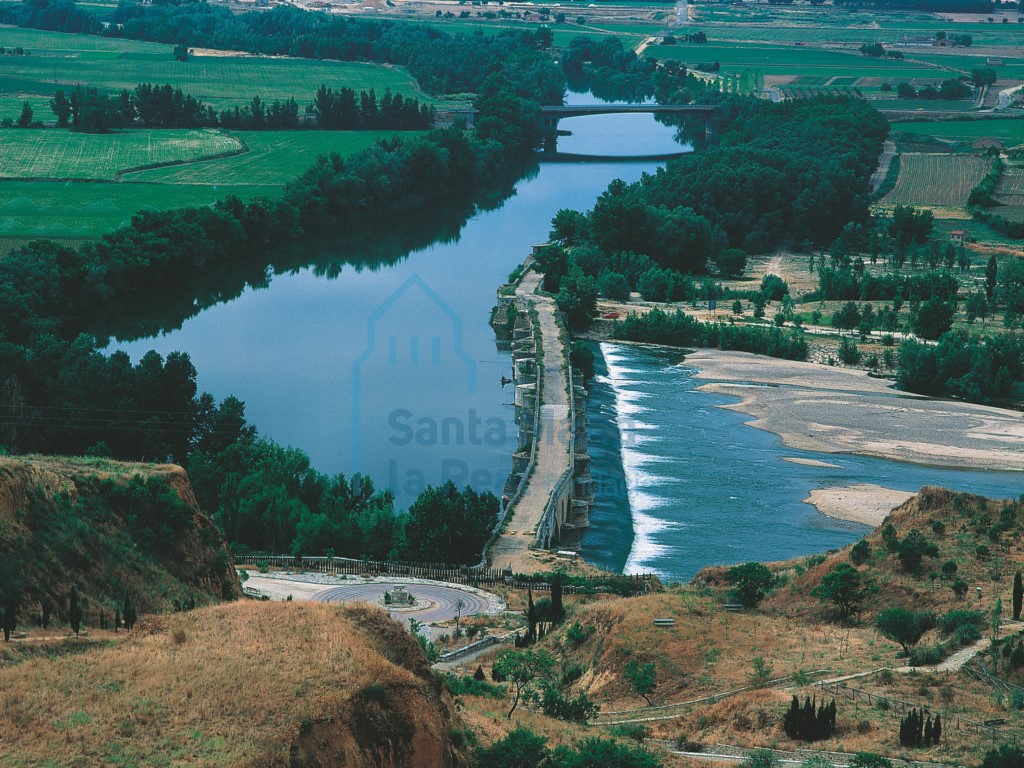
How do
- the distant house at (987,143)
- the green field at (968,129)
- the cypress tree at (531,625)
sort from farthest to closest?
1. the green field at (968,129)
2. the distant house at (987,143)
3. the cypress tree at (531,625)

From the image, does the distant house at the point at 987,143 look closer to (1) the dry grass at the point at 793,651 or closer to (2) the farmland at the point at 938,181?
(2) the farmland at the point at 938,181

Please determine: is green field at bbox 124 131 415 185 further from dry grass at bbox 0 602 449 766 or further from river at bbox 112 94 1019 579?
dry grass at bbox 0 602 449 766

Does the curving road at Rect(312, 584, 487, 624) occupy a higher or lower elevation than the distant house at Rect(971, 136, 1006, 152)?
lower

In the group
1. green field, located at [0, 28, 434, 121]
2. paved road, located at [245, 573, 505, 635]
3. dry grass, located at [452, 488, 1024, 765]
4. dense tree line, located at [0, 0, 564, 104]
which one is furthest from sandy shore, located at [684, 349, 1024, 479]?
dense tree line, located at [0, 0, 564, 104]

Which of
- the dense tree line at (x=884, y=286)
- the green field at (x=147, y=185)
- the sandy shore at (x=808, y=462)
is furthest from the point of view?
the green field at (x=147, y=185)

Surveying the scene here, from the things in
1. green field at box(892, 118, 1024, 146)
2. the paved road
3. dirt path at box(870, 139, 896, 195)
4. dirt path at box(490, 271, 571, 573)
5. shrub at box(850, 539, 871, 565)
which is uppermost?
green field at box(892, 118, 1024, 146)

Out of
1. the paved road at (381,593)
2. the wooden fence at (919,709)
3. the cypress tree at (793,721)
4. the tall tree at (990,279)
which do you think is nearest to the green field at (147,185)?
the tall tree at (990,279)
